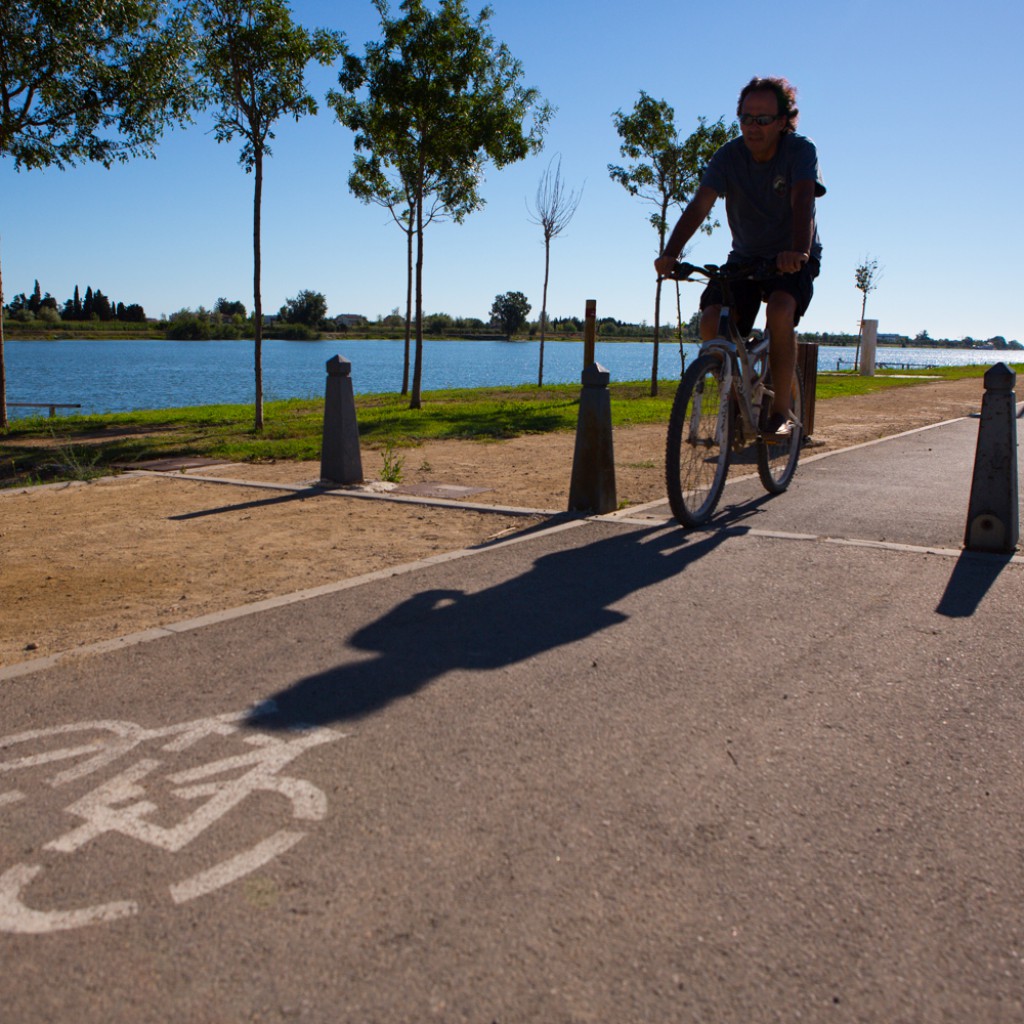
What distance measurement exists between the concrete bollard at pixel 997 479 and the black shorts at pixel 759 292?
1.16m

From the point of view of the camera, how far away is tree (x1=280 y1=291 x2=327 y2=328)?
141000 millimetres

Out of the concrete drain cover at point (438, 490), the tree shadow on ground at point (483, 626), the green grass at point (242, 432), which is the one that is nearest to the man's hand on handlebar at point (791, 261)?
the tree shadow on ground at point (483, 626)

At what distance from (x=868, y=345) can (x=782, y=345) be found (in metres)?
38.6

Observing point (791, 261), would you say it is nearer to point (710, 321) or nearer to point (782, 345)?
point (710, 321)

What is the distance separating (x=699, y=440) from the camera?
6.02 m

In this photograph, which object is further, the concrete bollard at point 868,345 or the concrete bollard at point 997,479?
the concrete bollard at point 868,345

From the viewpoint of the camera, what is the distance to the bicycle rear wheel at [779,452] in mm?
6621

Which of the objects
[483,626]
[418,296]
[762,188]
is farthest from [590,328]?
[418,296]

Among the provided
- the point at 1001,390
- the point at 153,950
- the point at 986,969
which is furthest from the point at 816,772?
the point at 1001,390

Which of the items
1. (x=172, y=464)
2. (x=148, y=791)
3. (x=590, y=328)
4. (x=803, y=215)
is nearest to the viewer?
(x=148, y=791)

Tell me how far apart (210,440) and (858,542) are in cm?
846

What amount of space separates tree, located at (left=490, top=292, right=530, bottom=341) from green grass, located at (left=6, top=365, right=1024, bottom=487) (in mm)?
104998

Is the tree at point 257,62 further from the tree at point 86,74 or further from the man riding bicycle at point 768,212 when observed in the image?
the man riding bicycle at point 768,212

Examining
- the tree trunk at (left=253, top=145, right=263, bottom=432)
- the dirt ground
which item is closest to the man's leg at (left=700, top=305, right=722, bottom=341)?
the dirt ground
